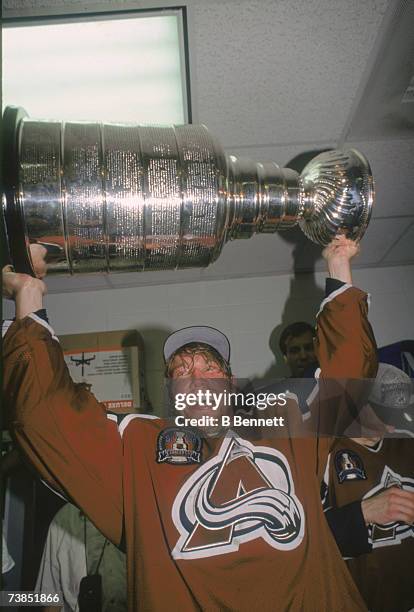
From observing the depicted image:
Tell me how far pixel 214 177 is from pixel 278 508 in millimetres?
443

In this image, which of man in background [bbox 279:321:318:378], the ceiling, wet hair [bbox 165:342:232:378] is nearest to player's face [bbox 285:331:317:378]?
man in background [bbox 279:321:318:378]

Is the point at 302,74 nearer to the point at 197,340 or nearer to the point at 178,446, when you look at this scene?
the point at 197,340

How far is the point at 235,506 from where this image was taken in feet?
2.00

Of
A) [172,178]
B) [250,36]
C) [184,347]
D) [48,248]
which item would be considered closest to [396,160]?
[250,36]

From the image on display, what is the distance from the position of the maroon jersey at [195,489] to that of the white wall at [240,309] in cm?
86

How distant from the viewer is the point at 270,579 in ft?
1.90

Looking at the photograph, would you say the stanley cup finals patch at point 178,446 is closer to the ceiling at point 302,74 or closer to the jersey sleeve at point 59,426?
the jersey sleeve at point 59,426

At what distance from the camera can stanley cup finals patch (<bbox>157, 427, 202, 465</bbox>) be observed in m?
0.65

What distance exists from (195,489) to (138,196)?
402mm

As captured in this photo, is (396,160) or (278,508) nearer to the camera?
(278,508)

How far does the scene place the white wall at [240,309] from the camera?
156 centimetres

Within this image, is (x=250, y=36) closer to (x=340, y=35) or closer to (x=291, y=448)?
(x=340, y=35)

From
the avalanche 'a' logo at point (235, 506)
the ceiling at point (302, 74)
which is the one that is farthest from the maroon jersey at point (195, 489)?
the ceiling at point (302, 74)

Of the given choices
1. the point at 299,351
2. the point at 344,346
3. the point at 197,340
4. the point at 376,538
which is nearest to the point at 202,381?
the point at 197,340
